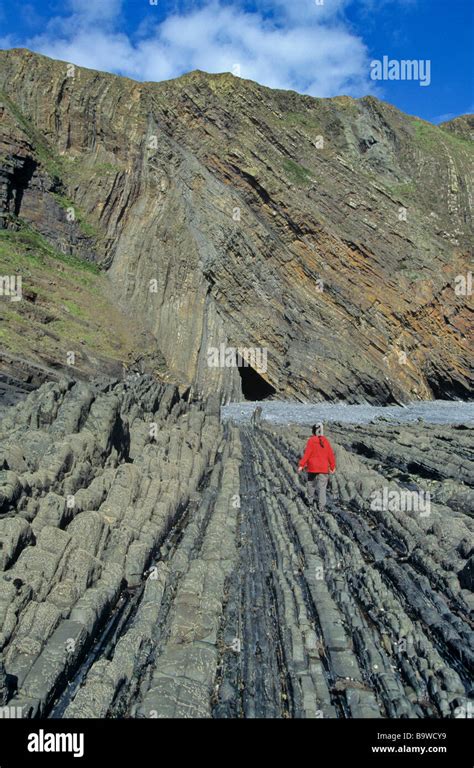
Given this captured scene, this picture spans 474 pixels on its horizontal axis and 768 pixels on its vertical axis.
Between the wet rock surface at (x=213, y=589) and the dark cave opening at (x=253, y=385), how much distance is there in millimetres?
25522

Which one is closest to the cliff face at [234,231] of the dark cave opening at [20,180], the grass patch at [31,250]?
the dark cave opening at [20,180]

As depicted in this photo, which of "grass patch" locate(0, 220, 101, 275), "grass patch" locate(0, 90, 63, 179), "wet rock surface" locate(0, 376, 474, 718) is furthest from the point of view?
"grass patch" locate(0, 90, 63, 179)

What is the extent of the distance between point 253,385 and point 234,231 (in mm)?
9902

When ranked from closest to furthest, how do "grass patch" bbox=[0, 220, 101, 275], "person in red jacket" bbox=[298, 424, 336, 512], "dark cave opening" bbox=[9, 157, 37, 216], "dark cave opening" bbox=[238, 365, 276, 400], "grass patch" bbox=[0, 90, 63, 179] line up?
"person in red jacket" bbox=[298, 424, 336, 512] → "grass patch" bbox=[0, 220, 101, 275] → "dark cave opening" bbox=[238, 365, 276, 400] → "dark cave opening" bbox=[9, 157, 37, 216] → "grass patch" bbox=[0, 90, 63, 179]

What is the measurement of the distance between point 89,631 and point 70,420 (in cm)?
524

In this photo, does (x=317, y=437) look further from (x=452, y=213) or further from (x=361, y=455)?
(x=452, y=213)

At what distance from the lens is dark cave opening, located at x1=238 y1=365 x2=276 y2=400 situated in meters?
36.2

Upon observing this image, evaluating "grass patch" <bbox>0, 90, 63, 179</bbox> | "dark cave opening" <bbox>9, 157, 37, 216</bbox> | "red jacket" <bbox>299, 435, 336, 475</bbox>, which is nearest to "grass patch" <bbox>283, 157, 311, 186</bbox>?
"grass patch" <bbox>0, 90, 63, 179</bbox>

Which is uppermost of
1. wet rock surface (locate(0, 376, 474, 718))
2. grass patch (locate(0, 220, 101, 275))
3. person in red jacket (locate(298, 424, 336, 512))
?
grass patch (locate(0, 220, 101, 275))

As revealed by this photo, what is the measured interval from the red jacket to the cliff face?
24.8 meters

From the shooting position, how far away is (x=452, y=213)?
4903 centimetres

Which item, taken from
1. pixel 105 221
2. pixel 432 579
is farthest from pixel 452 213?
pixel 432 579

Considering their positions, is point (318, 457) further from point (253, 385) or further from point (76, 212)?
point (76, 212)

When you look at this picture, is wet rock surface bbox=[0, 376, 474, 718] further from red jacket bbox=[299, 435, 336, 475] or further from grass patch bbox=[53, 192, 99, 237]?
grass patch bbox=[53, 192, 99, 237]
